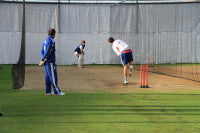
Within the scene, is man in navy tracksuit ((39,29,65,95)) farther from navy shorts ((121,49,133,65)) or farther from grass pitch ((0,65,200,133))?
navy shorts ((121,49,133,65))

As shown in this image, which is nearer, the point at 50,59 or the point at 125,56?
the point at 50,59

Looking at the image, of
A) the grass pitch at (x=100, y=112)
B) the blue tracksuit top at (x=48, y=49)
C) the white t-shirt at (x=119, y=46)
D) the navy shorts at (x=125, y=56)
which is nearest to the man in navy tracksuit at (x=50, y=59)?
the blue tracksuit top at (x=48, y=49)

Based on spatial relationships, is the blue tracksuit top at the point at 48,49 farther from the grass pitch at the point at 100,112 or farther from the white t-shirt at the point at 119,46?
the white t-shirt at the point at 119,46

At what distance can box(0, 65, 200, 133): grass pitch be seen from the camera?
848cm

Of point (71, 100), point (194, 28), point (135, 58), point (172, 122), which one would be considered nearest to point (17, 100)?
point (71, 100)

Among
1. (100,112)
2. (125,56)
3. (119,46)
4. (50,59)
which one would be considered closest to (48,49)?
(50,59)

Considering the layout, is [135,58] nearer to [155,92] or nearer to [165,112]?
[155,92]

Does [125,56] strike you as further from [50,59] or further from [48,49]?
[48,49]

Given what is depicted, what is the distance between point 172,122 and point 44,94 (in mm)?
6029

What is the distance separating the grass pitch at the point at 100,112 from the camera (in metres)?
8.48

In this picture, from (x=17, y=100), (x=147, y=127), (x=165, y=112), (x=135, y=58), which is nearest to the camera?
(x=147, y=127)

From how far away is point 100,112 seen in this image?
10469 mm

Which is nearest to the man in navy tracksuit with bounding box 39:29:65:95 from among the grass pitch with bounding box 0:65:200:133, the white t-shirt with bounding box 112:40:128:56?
the grass pitch with bounding box 0:65:200:133

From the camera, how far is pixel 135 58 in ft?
121
